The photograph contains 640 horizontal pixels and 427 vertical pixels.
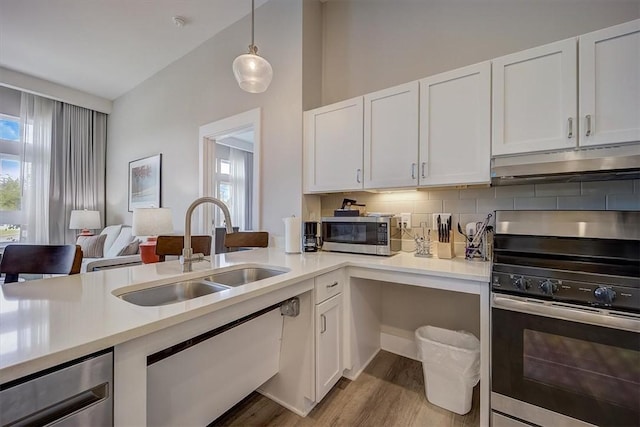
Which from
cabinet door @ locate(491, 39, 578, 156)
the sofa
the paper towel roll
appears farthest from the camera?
the sofa

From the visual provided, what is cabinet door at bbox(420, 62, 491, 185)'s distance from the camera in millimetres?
1587

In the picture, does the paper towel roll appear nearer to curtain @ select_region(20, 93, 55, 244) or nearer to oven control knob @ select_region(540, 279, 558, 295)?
oven control knob @ select_region(540, 279, 558, 295)

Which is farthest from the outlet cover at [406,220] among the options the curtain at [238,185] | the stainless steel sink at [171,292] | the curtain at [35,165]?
the curtain at [35,165]

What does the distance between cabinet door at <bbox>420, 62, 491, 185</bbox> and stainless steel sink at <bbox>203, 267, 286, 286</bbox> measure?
1.16 meters

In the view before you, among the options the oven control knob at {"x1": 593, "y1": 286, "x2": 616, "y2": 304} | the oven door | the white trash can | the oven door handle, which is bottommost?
the white trash can

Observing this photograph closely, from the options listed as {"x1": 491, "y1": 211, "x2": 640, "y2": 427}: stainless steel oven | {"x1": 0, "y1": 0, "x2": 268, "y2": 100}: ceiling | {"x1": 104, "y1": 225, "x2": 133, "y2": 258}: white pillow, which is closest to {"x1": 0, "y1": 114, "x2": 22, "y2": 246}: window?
{"x1": 0, "y1": 0, "x2": 268, "y2": 100}: ceiling

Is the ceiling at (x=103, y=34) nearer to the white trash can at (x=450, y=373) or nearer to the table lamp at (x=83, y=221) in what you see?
the table lamp at (x=83, y=221)

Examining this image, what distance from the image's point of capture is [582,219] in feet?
4.06

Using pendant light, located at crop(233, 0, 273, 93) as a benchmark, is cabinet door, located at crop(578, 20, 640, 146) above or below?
below

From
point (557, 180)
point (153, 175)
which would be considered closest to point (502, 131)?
point (557, 180)

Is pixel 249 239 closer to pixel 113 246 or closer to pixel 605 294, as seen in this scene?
pixel 605 294

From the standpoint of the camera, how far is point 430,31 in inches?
82.1

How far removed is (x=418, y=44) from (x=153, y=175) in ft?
12.0

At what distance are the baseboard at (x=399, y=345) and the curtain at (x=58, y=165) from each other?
504cm
